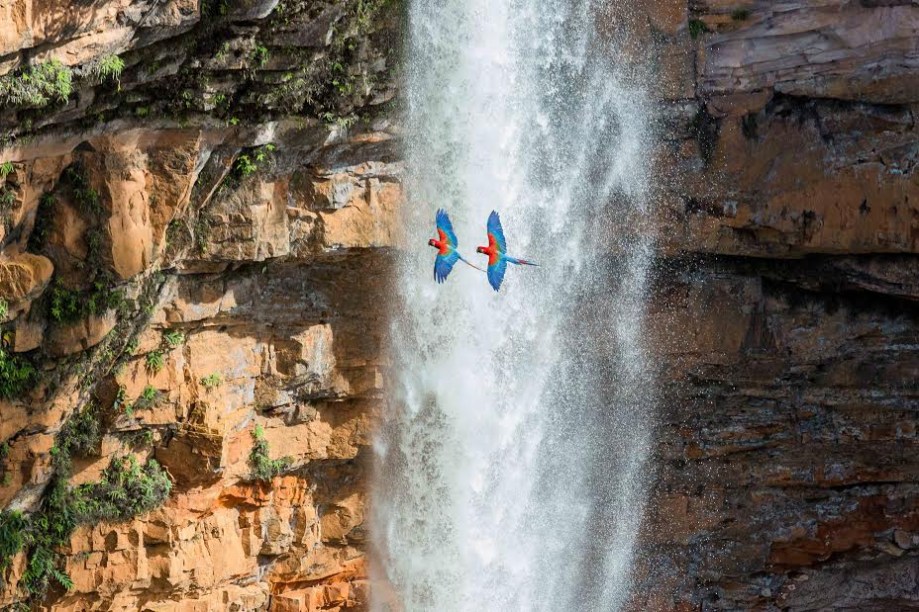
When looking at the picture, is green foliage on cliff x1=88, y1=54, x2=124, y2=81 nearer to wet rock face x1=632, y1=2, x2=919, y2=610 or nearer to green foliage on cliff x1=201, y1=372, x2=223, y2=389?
green foliage on cliff x1=201, y1=372, x2=223, y2=389

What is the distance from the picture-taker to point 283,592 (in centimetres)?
1509

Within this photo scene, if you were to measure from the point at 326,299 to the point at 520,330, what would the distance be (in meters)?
2.57

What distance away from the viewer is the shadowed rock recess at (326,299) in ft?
38.5

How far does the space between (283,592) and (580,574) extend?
4.19 metres

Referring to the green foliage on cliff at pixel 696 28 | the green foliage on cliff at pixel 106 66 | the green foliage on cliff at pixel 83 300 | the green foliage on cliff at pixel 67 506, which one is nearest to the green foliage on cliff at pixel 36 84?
the green foliage on cliff at pixel 106 66

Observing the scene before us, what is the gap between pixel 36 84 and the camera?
10195mm

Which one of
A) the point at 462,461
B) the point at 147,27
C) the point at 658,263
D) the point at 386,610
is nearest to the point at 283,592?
the point at 386,610

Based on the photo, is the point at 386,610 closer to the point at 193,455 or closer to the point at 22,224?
the point at 193,455

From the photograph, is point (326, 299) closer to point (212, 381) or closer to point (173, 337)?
point (212, 381)

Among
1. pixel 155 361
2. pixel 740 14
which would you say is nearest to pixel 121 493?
pixel 155 361

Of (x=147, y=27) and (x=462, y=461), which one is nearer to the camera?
(x=147, y=27)

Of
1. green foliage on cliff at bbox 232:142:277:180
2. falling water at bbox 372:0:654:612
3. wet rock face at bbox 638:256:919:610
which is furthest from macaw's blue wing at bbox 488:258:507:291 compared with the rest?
wet rock face at bbox 638:256:919:610

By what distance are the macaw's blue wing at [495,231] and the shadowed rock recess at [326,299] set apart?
218cm

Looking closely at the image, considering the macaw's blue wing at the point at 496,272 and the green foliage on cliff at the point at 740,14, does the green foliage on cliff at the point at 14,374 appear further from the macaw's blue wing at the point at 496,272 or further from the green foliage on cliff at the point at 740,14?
the green foliage on cliff at the point at 740,14
